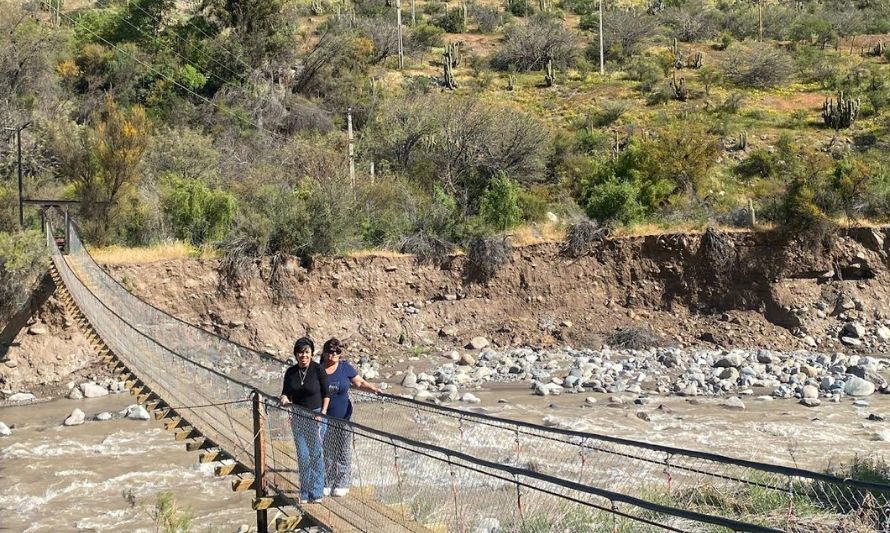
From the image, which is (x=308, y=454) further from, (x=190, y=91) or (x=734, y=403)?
(x=190, y=91)

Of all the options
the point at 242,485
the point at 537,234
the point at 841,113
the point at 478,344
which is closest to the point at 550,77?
the point at 841,113

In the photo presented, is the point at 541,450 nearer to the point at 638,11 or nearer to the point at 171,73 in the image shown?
the point at 171,73

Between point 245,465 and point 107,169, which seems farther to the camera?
point 107,169

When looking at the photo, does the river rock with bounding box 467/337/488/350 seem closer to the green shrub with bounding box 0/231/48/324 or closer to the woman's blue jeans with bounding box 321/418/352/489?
the green shrub with bounding box 0/231/48/324

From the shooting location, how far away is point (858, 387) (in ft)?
46.4

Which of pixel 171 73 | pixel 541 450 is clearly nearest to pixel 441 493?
pixel 541 450

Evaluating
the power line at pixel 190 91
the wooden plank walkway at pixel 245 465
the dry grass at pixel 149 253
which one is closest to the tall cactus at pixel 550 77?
the power line at pixel 190 91

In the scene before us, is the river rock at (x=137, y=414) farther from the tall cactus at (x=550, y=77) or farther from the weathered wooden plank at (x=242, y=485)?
the tall cactus at (x=550, y=77)

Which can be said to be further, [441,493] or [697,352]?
[697,352]

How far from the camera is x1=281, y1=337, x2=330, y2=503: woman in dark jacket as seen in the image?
5.57 m

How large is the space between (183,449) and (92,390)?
487cm

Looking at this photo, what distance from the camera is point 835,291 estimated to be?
20.0 meters

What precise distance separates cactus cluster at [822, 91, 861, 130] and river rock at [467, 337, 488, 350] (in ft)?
71.2

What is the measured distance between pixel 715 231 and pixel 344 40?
24817mm
